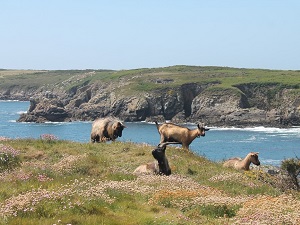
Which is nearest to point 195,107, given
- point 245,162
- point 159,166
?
point 245,162

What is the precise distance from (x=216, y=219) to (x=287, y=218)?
1866 mm

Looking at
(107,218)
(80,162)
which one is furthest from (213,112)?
(107,218)

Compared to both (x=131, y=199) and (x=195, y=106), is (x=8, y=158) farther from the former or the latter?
(x=195, y=106)

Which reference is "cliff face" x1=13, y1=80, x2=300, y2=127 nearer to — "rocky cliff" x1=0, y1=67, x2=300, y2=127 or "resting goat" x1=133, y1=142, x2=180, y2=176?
"rocky cliff" x1=0, y1=67, x2=300, y2=127

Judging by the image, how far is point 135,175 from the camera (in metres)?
17.9

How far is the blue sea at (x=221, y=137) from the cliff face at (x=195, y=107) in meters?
8.64

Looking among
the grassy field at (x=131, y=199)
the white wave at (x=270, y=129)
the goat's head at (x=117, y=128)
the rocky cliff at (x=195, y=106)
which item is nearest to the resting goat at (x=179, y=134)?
the goat's head at (x=117, y=128)

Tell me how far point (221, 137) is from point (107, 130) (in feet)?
316

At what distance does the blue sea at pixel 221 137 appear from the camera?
96.8 metres

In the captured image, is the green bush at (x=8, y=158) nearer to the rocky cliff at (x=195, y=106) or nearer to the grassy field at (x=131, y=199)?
the grassy field at (x=131, y=199)

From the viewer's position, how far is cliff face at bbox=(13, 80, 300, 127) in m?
154

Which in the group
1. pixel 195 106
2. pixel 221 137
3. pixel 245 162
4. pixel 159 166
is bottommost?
pixel 221 137

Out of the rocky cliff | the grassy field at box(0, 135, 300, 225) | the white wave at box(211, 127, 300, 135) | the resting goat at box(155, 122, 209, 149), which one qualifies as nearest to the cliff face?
the rocky cliff

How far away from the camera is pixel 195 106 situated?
168000 millimetres
